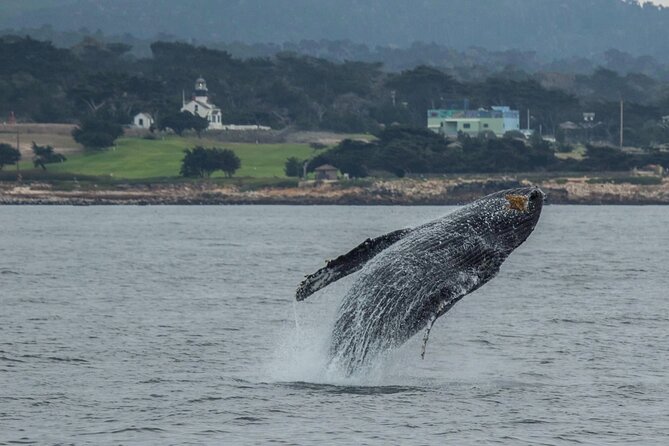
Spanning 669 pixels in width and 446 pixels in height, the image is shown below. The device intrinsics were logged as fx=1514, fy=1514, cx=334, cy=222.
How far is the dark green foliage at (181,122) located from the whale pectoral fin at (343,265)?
151 meters

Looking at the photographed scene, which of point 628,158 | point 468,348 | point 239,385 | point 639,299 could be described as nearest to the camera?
point 239,385

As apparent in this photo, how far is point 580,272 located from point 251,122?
441ft

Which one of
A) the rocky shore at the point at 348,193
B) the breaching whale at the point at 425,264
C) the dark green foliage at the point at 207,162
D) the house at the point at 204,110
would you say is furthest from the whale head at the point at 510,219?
the house at the point at 204,110

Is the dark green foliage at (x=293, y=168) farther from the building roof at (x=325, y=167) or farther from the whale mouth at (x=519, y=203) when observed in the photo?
the whale mouth at (x=519, y=203)

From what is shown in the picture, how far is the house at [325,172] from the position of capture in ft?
478

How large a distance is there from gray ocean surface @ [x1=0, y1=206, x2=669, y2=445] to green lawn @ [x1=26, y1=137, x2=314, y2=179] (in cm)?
8699

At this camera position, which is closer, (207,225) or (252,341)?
(252,341)

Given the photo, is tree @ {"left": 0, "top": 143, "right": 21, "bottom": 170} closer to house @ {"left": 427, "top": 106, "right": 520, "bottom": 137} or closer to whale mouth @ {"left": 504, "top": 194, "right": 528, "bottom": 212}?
house @ {"left": 427, "top": 106, "right": 520, "bottom": 137}

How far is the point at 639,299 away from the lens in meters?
43.9

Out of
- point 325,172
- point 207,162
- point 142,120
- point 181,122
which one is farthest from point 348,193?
point 142,120

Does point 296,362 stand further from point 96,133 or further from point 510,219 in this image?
point 96,133

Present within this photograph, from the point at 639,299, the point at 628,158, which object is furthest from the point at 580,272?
the point at 628,158

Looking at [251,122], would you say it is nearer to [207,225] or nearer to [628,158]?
[628,158]

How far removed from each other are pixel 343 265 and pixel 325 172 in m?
124
